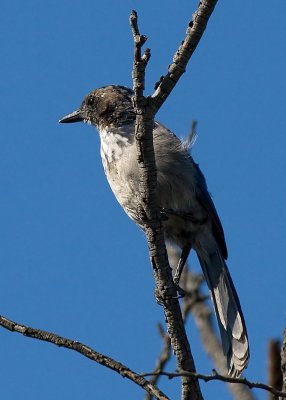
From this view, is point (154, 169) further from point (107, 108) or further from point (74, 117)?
point (74, 117)

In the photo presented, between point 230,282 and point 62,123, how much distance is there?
2.31m

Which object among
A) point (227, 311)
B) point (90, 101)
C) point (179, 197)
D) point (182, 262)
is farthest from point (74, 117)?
point (227, 311)

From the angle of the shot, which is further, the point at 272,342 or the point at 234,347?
Answer: the point at 234,347

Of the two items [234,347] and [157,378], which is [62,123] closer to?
[234,347]

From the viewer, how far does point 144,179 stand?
426 cm

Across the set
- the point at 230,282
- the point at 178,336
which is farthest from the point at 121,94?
the point at 178,336

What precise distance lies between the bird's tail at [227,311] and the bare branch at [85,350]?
1.57 m

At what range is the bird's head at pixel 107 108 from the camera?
6.21 m

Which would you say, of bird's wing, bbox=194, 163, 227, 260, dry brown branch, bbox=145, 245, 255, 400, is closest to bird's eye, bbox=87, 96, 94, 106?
bird's wing, bbox=194, 163, 227, 260

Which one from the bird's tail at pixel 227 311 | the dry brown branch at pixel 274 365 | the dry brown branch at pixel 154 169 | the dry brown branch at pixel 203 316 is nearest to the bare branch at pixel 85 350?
the dry brown branch at pixel 154 169

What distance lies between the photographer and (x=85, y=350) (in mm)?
3980

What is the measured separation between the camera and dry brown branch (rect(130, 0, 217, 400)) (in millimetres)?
3738

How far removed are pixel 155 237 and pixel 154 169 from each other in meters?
0.41

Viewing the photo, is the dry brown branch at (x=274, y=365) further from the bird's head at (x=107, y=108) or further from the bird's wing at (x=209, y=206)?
the bird's head at (x=107, y=108)
